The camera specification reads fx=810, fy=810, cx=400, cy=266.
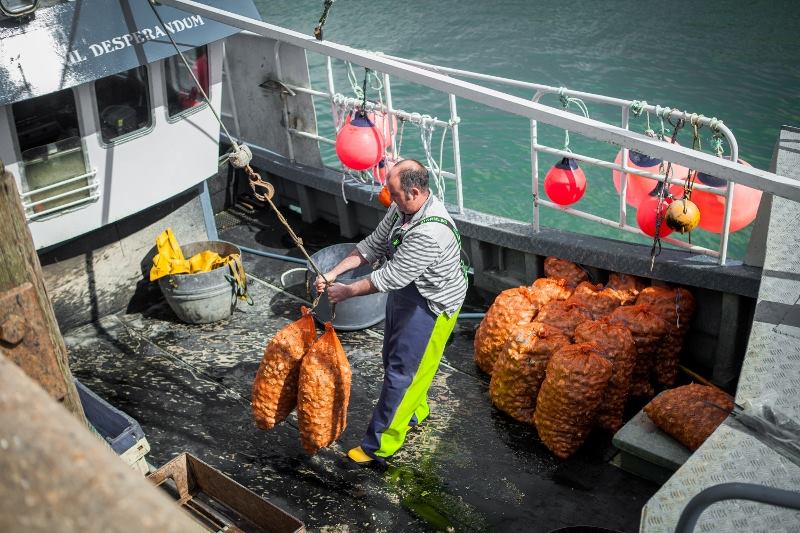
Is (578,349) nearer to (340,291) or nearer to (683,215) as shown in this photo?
(683,215)

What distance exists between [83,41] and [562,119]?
3.55m

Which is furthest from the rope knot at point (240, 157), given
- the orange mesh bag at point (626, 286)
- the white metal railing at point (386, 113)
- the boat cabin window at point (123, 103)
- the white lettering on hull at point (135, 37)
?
the orange mesh bag at point (626, 286)

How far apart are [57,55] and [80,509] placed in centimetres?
532

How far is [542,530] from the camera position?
182 inches

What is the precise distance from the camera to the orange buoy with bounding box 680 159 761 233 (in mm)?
5531

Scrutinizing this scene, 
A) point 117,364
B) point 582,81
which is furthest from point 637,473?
point 582,81

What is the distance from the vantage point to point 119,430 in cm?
456

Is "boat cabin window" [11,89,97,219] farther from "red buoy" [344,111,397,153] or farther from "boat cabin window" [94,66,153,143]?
"red buoy" [344,111,397,153]

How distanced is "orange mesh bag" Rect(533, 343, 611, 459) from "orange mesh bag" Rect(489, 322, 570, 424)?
0.62 ft

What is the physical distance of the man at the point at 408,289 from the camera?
4.64 meters

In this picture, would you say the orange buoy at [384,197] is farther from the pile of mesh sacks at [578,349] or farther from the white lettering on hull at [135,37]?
the white lettering on hull at [135,37]

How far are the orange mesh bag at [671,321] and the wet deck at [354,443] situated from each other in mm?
767

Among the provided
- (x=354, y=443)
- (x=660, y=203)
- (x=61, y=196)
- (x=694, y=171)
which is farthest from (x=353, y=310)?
(x=694, y=171)

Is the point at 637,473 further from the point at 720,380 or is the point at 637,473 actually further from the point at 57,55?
the point at 57,55
